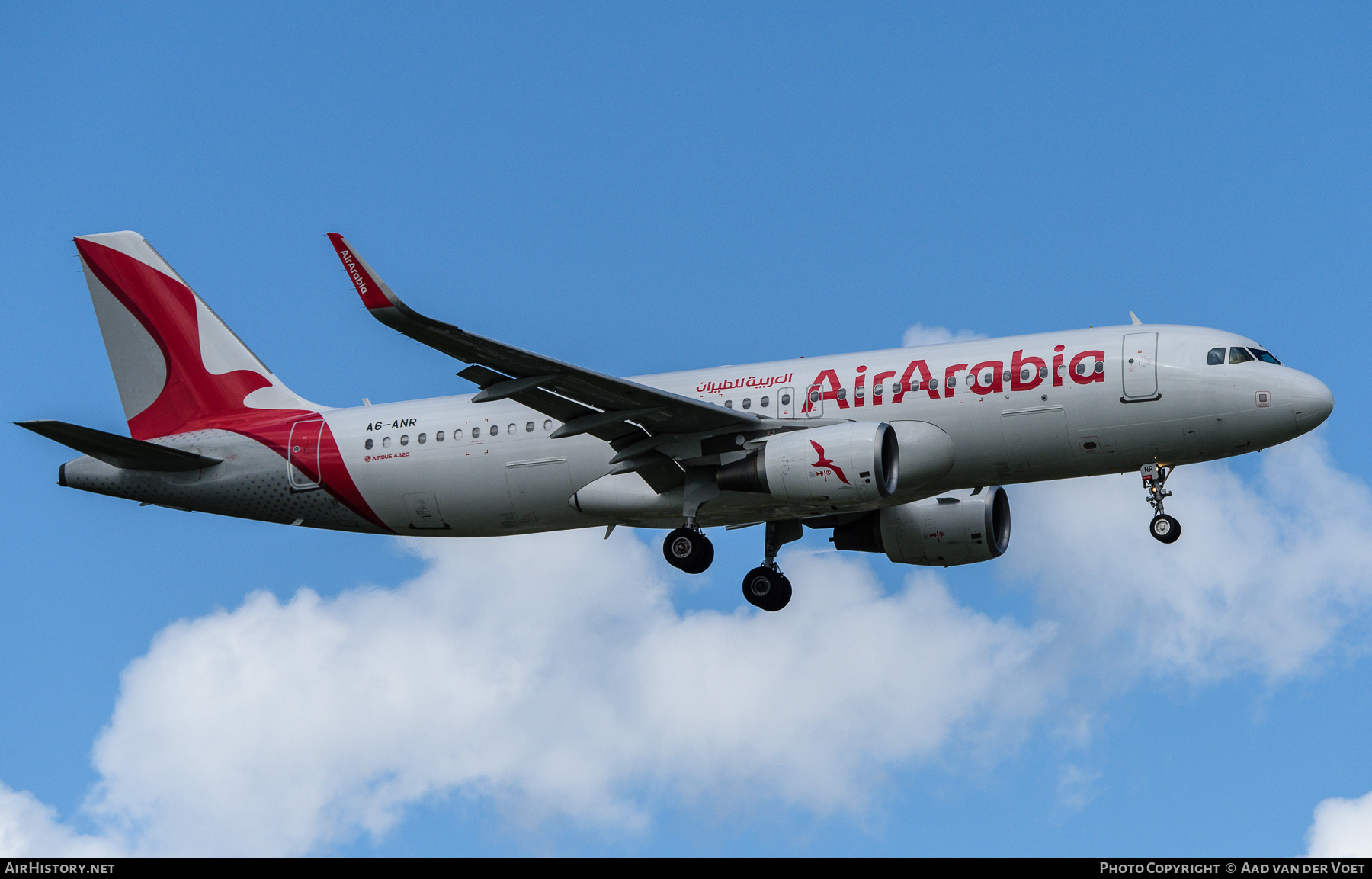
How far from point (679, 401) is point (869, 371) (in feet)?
13.1

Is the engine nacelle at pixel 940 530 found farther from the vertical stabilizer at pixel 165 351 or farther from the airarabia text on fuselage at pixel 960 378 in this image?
the vertical stabilizer at pixel 165 351

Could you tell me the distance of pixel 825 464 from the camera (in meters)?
27.3

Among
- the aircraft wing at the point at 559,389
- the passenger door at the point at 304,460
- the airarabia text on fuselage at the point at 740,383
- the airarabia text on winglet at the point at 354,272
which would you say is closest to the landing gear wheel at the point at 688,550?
the aircraft wing at the point at 559,389

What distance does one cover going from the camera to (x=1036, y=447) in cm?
2777

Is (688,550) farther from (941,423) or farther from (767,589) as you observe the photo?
(941,423)

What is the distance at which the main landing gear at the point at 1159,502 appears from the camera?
28.0 meters

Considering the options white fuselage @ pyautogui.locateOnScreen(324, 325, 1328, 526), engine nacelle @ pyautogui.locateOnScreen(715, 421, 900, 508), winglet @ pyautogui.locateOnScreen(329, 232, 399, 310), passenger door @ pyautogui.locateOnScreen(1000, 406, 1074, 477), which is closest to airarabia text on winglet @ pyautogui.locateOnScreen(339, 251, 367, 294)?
winglet @ pyautogui.locateOnScreen(329, 232, 399, 310)

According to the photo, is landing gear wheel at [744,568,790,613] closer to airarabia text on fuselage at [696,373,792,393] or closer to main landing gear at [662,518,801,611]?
main landing gear at [662,518,801,611]

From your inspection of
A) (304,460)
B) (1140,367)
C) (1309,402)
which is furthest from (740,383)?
(1309,402)

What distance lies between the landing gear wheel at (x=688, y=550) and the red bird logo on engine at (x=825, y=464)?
11.9 feet

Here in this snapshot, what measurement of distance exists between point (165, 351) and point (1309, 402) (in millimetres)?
25383
